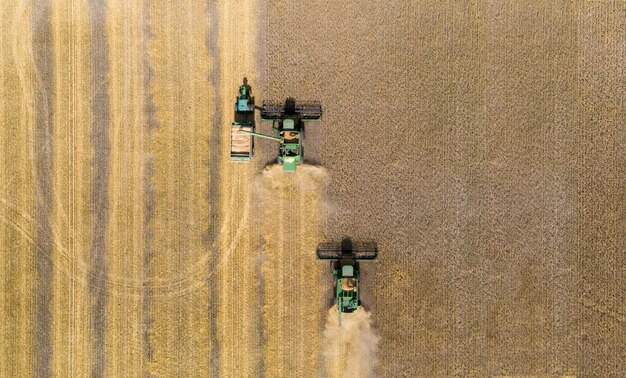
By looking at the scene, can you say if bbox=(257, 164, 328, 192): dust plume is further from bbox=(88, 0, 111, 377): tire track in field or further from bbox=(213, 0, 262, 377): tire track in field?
bbox=(88, 0, 111, 377): tire track in field

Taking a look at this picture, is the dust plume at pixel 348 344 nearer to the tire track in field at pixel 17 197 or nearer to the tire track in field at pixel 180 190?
the tire track in field at pixel 180 190

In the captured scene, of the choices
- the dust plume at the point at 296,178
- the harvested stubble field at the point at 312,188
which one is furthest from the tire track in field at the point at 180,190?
the dust plume at the point at 296,178

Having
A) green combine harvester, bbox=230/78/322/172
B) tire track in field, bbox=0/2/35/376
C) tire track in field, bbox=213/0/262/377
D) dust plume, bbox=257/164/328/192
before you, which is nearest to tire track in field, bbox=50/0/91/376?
tire track in field, bbox=0/2/35/376

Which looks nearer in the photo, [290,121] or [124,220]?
[290,121]

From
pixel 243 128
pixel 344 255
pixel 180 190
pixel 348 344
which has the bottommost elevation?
pixel 348 344

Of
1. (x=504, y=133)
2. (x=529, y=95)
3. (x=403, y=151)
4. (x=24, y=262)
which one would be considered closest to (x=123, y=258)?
(x=24, y=262)

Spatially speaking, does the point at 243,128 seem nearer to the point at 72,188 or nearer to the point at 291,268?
the point at 291,268

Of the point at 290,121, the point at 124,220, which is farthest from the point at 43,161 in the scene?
the point at 290,121

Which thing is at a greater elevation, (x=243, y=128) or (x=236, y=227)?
(x=243, y=128)
